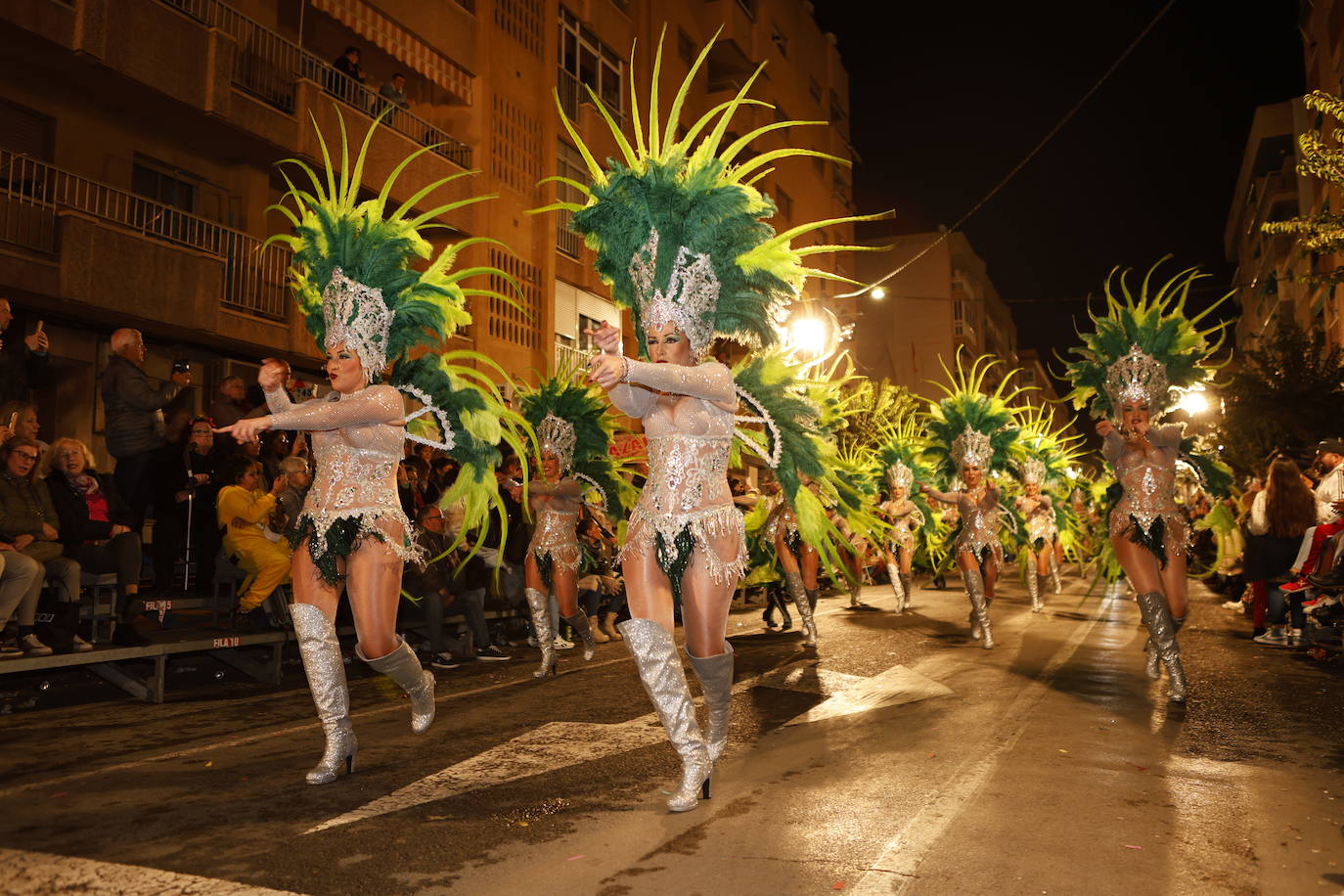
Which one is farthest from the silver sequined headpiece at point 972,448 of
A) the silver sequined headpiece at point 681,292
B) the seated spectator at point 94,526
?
the seated spectator at point 94,526

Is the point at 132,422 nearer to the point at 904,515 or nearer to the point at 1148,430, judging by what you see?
the point at 1148,430

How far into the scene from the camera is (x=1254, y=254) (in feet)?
172

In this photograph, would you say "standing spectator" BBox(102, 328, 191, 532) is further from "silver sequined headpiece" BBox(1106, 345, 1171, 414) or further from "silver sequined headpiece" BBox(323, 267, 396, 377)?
"silver sequined headpiece" BBox(1106, 345, 1171, 414)

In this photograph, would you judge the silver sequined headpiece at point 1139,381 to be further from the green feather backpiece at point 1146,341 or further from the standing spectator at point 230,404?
the standing spectator at point 230,404

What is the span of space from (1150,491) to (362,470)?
5.41 meters

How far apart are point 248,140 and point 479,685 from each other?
9.70 metres

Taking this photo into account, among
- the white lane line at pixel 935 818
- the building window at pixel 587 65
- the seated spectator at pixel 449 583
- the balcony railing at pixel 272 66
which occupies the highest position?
the building window at pixel 587 65

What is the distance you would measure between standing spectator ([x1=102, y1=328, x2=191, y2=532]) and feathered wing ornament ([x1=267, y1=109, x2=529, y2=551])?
348cm

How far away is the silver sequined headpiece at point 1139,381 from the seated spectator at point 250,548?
21.4ft

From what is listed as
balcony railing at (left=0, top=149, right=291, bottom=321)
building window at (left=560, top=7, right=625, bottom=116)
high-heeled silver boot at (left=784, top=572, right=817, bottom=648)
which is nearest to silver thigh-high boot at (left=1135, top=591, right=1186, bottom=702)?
high-heeled silver boot at (left=784, top=572, right=817, bottom=648)

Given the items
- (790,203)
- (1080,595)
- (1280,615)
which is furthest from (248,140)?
(790,203)

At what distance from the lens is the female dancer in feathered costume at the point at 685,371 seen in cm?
432

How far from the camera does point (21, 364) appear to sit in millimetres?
7801

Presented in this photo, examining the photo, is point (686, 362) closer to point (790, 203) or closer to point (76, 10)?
point (76, 10)
